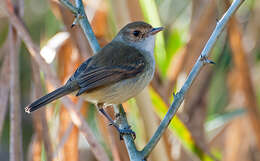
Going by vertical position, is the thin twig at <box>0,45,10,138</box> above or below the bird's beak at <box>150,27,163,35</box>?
below

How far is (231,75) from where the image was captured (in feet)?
12.3

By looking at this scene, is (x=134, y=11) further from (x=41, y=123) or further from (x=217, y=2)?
(x=41, y=123)

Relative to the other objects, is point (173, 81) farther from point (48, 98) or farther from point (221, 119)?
point (48, 98)

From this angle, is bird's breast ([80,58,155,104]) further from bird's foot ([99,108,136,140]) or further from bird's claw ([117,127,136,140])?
bird's claw ([117,127,136,140])

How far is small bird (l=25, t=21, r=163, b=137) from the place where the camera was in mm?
2800

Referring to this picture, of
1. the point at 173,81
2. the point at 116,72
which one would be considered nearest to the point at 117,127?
the point at 116,72

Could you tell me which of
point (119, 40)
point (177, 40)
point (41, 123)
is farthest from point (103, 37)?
point (41, 123)

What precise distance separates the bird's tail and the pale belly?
21 cm

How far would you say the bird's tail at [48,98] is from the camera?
247 centimetres

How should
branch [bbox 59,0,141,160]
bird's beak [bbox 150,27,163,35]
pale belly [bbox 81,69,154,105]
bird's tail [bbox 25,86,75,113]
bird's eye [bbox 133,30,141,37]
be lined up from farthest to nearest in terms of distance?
bird's eye [bbox 133,30,141,37] < bird's beak [bbox 150,27,163,35] < pale belly [bbox 81,69,154,105] < bird's tail [bbox 25,86,75,113] < branch [bbox 59,0,141,160]

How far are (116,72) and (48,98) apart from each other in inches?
24.8

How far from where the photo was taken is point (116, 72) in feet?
9.82

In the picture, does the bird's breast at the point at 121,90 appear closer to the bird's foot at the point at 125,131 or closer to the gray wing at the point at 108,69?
the gray wing at the point at 108,69

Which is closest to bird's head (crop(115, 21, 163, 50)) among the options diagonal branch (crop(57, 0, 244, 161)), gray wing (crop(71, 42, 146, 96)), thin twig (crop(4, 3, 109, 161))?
gray wing (crop(71, 42, 146, 96))
